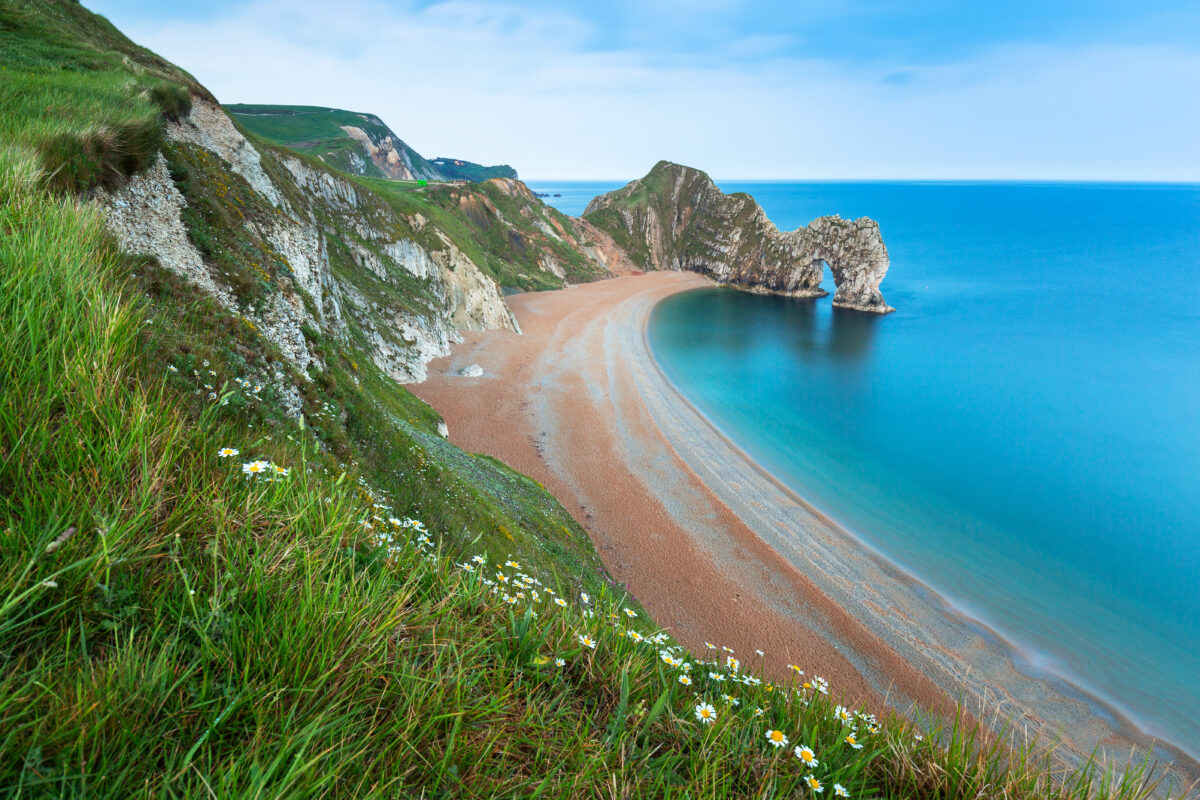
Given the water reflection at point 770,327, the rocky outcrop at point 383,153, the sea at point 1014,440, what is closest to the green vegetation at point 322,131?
the rocky outcrop at point 383,153

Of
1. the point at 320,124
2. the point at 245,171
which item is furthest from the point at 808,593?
the point at 320,124

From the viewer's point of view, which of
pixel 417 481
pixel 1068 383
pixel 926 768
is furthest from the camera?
pixel 1068 383

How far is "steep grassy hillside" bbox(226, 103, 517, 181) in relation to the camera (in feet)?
292

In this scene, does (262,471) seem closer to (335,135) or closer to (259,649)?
(259,649)

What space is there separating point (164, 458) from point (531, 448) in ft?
95.0

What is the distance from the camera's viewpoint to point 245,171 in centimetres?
2056

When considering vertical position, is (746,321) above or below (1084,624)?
above

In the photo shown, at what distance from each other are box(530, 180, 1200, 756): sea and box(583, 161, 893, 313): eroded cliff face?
5176 mm

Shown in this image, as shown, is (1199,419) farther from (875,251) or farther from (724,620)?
(724,620)

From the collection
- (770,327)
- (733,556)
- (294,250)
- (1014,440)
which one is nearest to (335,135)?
(770,327)

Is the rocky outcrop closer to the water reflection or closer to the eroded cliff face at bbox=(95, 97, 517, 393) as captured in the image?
the eroded cliff face at bbox=(95, 97, 517, 393)

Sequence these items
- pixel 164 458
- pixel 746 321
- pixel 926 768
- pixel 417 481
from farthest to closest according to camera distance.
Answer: pixel 746 321 < pixel 417 481 < pixel 926 768 < pixel 164 458

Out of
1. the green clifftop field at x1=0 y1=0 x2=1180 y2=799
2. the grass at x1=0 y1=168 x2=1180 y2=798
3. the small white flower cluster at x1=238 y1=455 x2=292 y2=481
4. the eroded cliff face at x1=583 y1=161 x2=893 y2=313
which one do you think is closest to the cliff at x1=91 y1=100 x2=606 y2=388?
the green clifftop field at x1=0 y1=0 x2=1180 y2=799

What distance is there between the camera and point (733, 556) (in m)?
23.7
